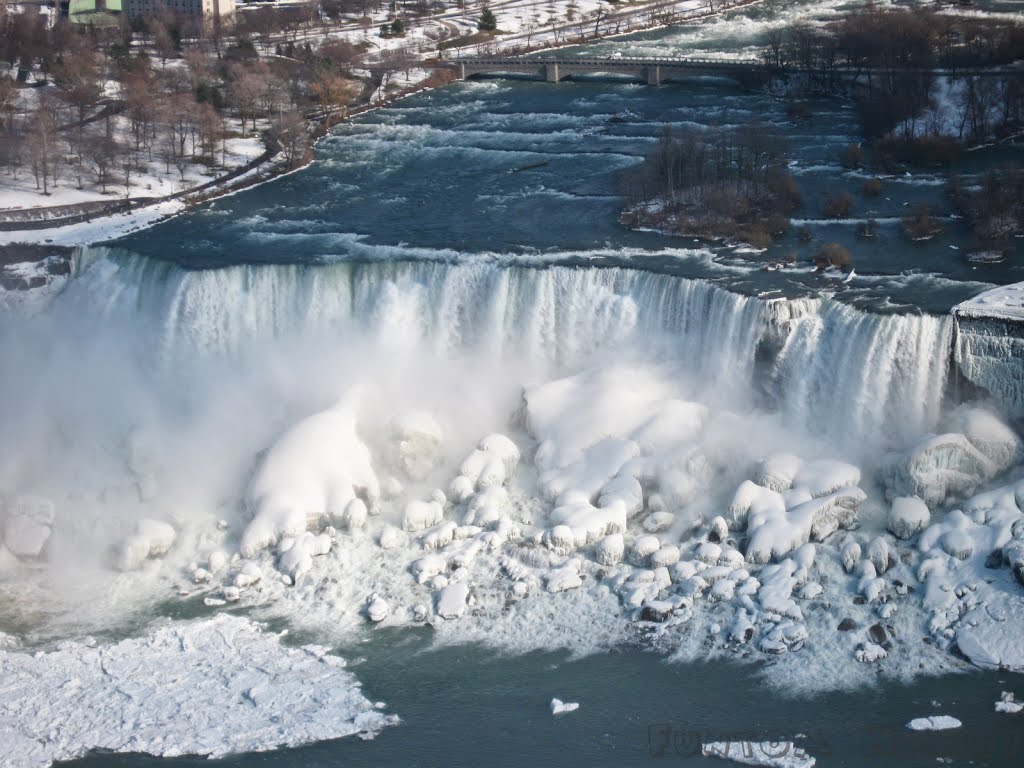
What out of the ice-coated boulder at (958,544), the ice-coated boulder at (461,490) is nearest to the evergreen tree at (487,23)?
the ice-coated boulder at (461,490)

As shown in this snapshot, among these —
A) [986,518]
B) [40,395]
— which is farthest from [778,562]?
[40,395]

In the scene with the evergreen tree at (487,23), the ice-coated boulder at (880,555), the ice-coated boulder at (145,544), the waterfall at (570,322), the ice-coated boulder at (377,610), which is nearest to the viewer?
the ice-coated boulder at (880,555)

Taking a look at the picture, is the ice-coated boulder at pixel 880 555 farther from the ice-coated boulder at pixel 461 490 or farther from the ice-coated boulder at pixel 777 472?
the ice-coated boulder at pixel 461 490

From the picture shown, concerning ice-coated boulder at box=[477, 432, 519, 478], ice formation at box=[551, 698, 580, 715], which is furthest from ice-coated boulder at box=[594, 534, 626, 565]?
ice formation at box=[551, 698, 580, 715]

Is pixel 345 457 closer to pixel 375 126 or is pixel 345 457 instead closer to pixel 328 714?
pixel 328 714

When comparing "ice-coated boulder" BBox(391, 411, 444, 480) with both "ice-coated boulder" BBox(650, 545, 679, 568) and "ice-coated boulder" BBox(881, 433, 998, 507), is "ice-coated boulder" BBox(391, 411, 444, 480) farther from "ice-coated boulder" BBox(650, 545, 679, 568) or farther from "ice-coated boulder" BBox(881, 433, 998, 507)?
"ice-coated boulder" BBox(881, 433, 998, 507)

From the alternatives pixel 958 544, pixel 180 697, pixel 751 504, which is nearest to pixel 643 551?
pixel 751 504
